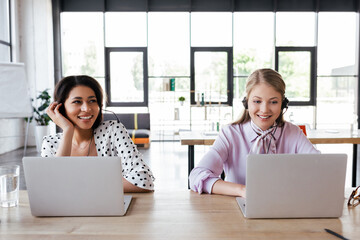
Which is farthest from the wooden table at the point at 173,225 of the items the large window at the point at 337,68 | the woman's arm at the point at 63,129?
the large window at the point at 337,68

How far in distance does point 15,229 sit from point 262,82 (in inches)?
48.6

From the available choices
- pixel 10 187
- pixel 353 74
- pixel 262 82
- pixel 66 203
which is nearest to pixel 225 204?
pixel 66 203

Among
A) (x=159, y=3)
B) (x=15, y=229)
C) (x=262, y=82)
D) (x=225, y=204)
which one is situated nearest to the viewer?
(x=15, y=229)

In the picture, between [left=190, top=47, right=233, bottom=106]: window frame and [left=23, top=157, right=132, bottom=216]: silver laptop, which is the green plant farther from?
[left=23, top=157, right=132, bottom=216]: silver laptop

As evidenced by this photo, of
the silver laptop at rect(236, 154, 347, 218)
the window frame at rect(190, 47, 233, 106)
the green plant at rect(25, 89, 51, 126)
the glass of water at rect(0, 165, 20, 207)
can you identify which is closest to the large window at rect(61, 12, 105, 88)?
the green plant at rect(25, 89, 51, 126)

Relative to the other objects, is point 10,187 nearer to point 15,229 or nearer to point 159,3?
point 15,229

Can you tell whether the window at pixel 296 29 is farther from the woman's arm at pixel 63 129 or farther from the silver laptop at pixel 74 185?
the silver laptop at pixel 74 185

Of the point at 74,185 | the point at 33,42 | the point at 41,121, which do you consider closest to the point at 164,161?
the point at 41,121

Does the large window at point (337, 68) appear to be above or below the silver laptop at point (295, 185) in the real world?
above

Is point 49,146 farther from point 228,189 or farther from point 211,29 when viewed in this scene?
point 211,29

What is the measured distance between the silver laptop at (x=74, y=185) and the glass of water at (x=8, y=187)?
181 millimetres

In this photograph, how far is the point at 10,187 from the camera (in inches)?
48.9

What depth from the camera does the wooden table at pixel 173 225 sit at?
952mm

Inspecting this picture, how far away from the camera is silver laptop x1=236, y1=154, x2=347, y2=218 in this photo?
1010 millimetres
